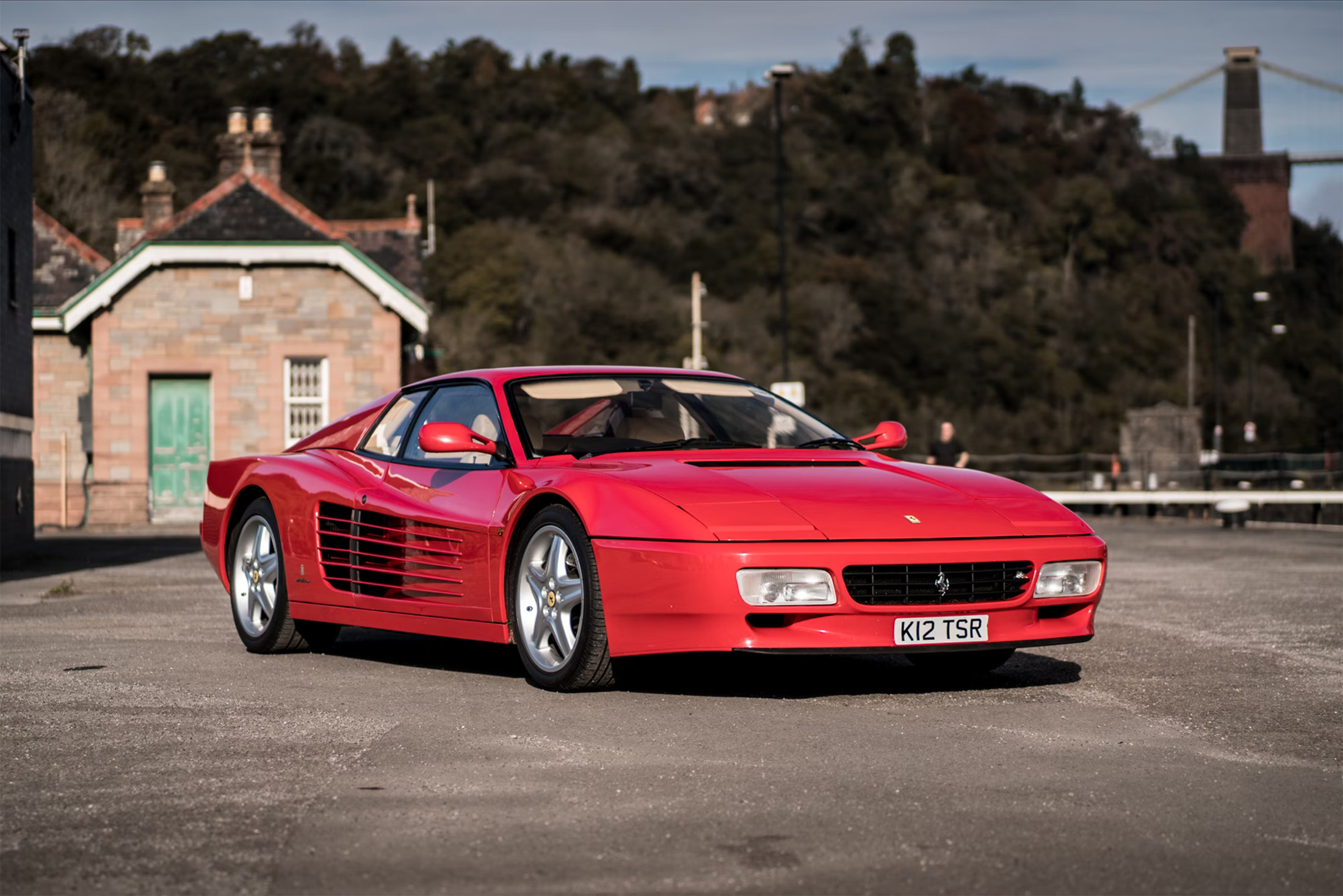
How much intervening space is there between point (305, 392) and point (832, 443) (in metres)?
26.7

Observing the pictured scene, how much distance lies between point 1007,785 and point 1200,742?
1.15m

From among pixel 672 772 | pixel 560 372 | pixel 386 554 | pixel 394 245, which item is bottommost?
pixel 672 772

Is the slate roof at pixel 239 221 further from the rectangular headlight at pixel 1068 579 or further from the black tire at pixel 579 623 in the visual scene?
the rectangular headlight at pixel 1068 579

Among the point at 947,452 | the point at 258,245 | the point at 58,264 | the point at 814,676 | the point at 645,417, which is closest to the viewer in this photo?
the point at 814,676

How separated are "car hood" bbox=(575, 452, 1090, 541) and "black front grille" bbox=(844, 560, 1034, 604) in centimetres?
12

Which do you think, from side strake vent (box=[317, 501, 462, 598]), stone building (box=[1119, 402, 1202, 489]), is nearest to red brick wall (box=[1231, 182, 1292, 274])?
stone building (box=[1119, 402, 1202, 489])

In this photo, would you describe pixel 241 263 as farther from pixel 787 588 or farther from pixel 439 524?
pixel 787 588

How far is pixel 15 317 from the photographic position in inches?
801

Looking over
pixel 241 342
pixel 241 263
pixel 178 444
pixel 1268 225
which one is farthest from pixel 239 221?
pixel 1268 225

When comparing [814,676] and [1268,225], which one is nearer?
Result: [814,676]

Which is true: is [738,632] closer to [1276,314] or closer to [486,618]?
[486,618]

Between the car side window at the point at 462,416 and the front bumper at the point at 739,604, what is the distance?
1373 millimetres

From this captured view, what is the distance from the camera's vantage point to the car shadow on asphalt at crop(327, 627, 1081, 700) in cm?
748

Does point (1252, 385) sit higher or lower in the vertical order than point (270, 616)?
higher
